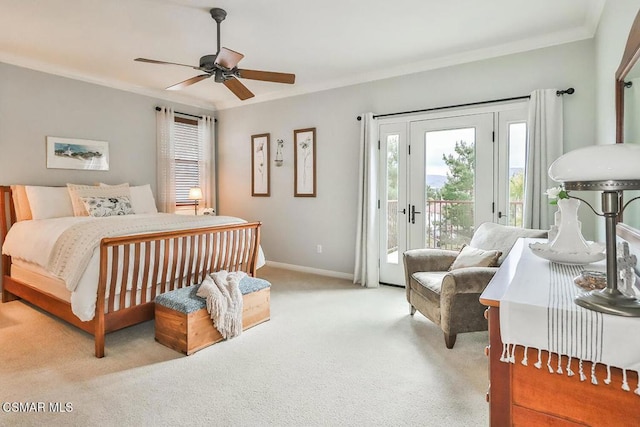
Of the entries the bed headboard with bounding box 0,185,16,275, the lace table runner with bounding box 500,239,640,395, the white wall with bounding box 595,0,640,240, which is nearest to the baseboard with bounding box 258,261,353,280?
the white wall with bounding box 595,0,640,240

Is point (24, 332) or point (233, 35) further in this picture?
point (233, 35)

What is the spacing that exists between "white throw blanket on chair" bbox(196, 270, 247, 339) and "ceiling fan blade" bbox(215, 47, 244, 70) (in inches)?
68.4

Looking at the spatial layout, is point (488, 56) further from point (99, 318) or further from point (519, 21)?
point (99, 318)

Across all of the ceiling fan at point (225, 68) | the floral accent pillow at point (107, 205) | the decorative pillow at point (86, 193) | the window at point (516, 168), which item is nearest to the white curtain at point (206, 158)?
the decorative pillow at point (86, 193)

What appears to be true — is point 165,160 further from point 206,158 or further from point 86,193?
point 86,193

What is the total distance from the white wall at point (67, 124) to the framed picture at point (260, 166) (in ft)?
4.69

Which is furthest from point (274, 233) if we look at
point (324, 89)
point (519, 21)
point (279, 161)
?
point (519, 21)

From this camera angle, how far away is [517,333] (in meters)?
0.95

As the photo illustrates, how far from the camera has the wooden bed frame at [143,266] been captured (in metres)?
2.54

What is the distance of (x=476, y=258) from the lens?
2760 millimetres

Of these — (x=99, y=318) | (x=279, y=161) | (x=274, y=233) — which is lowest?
(x=99, y=318)

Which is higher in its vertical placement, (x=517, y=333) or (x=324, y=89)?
(x=324, y=89)

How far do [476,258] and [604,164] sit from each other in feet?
6.43

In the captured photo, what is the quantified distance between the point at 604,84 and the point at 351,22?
2.06 metres
